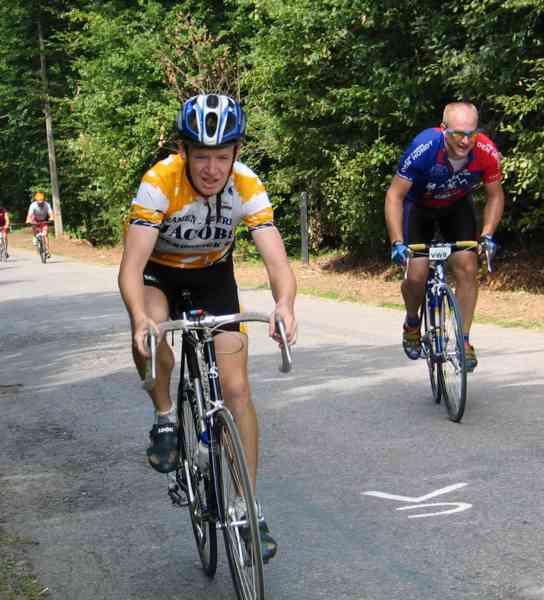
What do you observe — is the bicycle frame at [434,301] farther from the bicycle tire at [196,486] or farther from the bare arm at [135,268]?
the bare arm at [135,268]

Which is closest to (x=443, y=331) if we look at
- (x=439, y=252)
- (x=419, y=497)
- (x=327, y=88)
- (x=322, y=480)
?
(x=439, y=252)

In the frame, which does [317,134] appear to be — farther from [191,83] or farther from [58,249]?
[58,249]

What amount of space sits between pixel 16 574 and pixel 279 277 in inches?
68.2

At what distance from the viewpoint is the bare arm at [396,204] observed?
24.7 ft

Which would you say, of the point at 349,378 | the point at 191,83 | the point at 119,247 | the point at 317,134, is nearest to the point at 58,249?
the point at 119,247

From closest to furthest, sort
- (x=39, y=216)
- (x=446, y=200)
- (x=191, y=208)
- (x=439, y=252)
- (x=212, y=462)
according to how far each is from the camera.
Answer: (x=212, y=462), (x=191, y=208), (x=439, y=252), (x=446, y=200), (x=39, y=216)

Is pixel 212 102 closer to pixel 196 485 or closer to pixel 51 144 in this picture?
pixel 196 485

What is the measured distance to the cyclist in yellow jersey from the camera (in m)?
4.14

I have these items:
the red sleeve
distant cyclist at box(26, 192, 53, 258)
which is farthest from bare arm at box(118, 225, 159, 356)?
distant cyclist at box(26, 192, 53, 258)

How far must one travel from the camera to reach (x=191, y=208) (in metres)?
4.46

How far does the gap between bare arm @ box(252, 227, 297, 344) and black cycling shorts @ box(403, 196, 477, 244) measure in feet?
11.7

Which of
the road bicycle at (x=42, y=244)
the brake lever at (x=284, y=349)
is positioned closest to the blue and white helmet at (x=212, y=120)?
the brake lever at (x=284, y=349)

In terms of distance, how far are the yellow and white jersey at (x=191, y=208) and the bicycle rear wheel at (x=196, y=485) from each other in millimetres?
664

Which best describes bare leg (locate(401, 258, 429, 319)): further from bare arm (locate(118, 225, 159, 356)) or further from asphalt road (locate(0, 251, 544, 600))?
bare arm (locate(118, 225, 159, 356))
